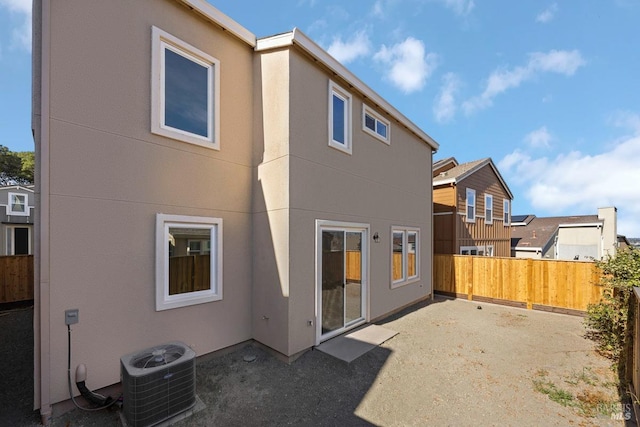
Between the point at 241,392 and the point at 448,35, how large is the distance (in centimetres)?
1061

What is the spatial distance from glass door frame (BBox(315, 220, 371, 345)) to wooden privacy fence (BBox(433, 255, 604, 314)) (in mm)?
5463


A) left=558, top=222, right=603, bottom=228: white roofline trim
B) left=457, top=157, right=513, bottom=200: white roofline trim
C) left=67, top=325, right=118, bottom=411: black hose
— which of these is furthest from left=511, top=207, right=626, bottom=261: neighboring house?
left=67, top=325, right=118, bottom=411: black hose

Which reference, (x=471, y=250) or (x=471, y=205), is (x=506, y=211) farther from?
(x=471, y=250)

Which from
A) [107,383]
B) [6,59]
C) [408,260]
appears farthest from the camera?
[408,260]

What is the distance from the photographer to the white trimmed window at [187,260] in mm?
4219

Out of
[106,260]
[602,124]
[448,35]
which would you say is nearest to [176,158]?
[106,260]

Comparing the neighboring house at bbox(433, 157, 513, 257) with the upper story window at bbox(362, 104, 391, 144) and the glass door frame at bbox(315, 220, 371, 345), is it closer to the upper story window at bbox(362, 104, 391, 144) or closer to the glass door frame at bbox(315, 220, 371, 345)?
the upper story window at bbox(362, 104, 391, 144)

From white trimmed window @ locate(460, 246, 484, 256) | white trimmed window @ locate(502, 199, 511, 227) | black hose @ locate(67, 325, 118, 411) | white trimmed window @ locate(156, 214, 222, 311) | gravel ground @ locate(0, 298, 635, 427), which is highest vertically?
white trimmed window @ locate(502, 199, 511, 227)

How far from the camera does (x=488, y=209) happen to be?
15008 mm

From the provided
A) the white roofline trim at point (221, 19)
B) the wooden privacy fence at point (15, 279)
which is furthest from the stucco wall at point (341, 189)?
the wooden privacy fence at point (15, 279)

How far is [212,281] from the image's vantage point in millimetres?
4855

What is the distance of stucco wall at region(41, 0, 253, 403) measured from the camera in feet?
11.2

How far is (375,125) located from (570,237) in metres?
27.1

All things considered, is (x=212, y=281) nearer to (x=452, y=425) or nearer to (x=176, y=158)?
(x=176, y=158)
